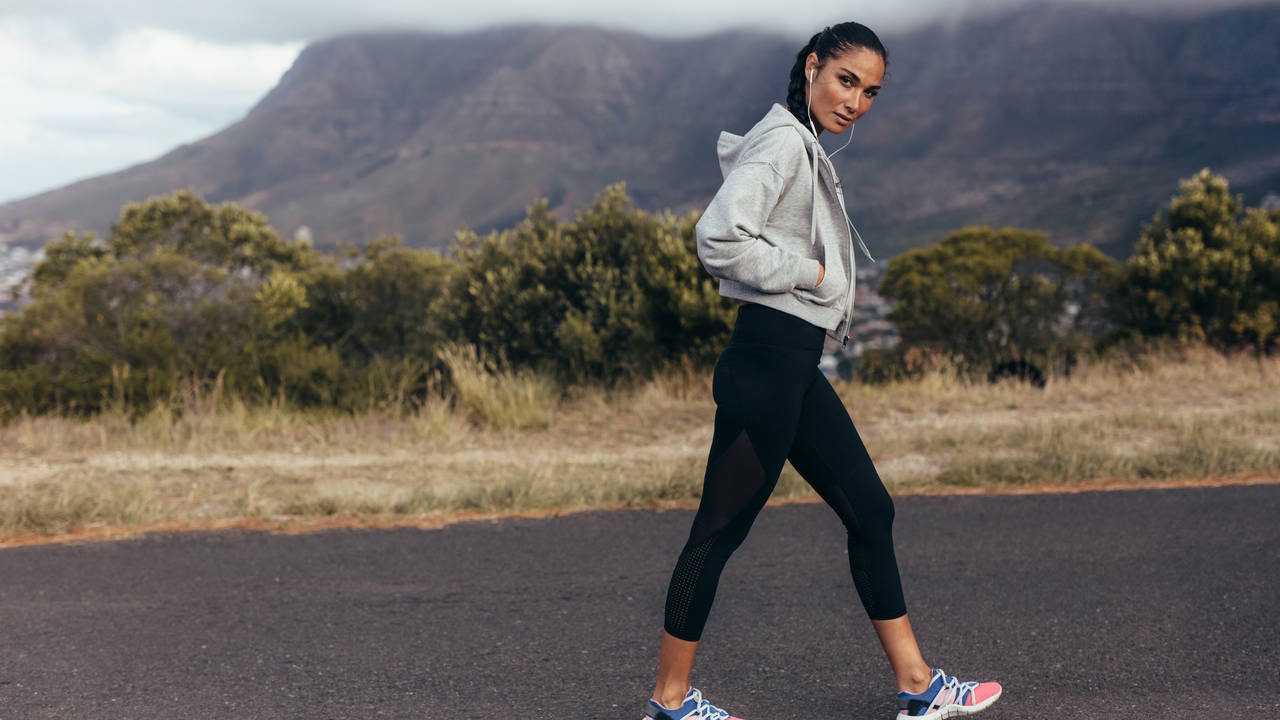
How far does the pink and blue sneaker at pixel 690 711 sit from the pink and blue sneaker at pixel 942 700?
0.53 m

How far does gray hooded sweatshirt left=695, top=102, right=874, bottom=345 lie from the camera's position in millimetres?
2264

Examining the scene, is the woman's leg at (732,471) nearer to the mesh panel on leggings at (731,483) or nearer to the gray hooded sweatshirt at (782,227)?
the mesh panel on leggings at (731,483)

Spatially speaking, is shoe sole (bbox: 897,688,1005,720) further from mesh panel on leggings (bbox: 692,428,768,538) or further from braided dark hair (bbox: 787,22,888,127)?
braided dark hair (bbox: 787,22,888,127)

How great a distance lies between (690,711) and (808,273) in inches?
48.6

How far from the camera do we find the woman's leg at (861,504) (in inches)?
98.9

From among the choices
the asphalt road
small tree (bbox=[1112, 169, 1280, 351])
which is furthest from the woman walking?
small tree (bbox=[1112, 169, 1280, 351])

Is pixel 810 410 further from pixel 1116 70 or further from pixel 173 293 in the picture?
pixel 1116 70

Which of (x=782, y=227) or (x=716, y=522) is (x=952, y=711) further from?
(x=782, y=227)

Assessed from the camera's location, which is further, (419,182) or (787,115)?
(419,182)

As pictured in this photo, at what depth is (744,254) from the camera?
7.38 feet

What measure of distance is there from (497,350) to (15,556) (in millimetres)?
6027

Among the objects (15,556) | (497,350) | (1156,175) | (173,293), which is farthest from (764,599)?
(1156,175)

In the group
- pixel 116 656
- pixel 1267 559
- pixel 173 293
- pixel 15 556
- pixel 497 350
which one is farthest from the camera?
pixel 173 293

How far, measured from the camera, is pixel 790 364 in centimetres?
237
